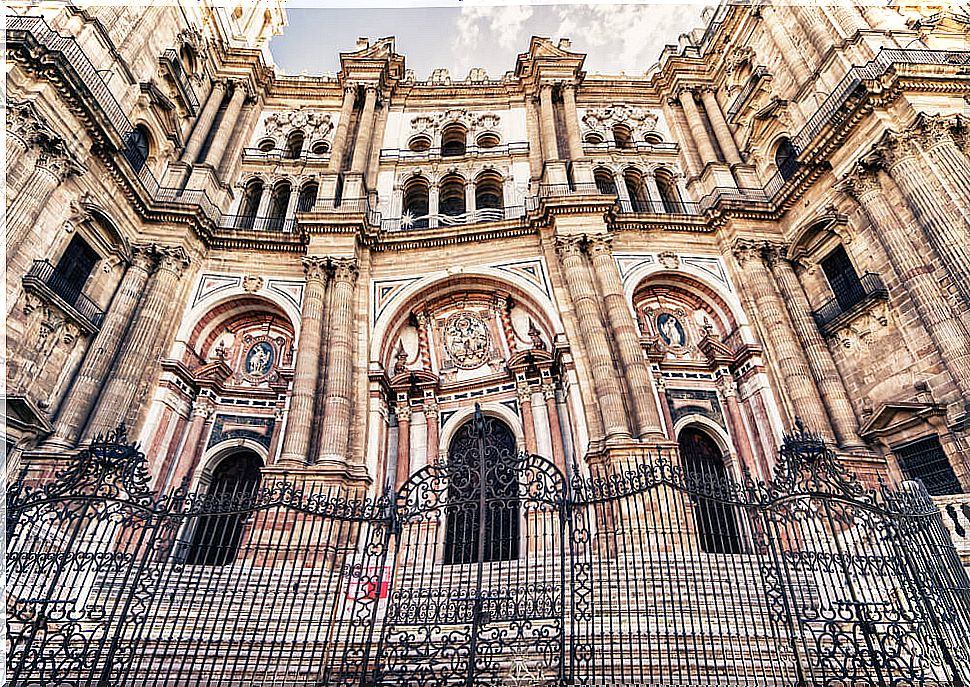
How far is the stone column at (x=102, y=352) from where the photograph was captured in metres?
13.2

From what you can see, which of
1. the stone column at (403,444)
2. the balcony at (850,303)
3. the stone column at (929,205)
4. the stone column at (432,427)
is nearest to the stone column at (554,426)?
the stone column at (432,427)

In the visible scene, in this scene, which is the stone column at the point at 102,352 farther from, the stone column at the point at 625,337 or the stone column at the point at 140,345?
the stone column at the point at 625,337

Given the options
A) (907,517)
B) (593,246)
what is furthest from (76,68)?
(907,517)

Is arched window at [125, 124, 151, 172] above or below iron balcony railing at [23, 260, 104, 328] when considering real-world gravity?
above

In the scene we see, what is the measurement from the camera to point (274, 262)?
18188 millimetres

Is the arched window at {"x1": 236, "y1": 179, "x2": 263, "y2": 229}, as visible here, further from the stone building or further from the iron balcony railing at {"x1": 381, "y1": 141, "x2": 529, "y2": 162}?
the iron balcony railing at {"x1": 381, "y1": 141, "x2": 529, "y2": 162}

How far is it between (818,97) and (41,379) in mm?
24119

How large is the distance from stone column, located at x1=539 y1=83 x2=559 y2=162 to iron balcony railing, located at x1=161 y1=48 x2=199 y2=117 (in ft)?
46.7

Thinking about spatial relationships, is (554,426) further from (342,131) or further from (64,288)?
(342,131)

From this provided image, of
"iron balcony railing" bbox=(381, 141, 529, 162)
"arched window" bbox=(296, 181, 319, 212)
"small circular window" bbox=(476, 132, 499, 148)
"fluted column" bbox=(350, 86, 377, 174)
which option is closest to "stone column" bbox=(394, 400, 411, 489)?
"fluted column" bbox=(350, 86, 377, 174)

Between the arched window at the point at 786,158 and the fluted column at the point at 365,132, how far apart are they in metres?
15.3

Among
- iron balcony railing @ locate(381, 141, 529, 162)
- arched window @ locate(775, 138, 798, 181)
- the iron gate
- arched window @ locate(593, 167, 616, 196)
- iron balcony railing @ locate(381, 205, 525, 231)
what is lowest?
the iron gate

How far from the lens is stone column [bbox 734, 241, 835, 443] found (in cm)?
1391

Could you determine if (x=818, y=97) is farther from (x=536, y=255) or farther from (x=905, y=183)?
(x=536, y=255)
